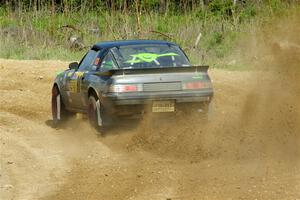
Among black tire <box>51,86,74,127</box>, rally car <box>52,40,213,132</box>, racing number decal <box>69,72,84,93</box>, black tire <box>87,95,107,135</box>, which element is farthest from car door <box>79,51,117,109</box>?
black tire <box>51,86,74,127</box>

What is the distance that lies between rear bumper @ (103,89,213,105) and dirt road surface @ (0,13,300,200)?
26 centimetres

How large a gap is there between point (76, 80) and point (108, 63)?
0.82 meters

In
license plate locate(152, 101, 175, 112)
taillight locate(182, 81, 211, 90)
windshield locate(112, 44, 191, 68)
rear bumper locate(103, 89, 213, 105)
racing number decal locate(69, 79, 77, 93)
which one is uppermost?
windshield locate(112, 44, 191, 68)

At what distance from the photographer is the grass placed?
77.3ft

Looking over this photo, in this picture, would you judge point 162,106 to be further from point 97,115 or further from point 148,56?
point 148,56

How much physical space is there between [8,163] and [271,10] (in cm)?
1625

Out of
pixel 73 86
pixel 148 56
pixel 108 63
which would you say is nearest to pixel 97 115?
pixel 108 63

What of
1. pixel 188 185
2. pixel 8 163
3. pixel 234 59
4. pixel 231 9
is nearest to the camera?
pixel 188 185

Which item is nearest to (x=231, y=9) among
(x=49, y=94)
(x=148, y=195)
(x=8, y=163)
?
(x=49, y=94)

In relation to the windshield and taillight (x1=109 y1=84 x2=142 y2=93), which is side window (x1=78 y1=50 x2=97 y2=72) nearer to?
the windshield

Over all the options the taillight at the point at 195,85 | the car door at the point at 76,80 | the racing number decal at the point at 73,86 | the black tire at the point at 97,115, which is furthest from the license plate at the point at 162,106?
the racing number decal at the point at 73,86

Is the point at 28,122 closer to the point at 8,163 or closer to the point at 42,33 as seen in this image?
the point at 8,163

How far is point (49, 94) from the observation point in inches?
699

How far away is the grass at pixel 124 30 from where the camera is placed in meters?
23.5
